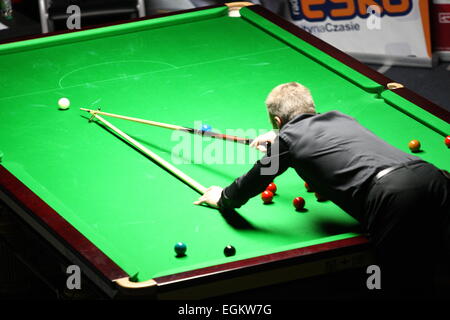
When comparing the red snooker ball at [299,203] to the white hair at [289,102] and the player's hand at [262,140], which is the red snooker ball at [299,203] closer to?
the white hair at [289,102]

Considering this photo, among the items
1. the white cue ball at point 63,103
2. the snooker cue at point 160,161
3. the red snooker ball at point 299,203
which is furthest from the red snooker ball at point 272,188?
the white cue ball at point 63,103

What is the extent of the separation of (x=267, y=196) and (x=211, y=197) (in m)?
0.23

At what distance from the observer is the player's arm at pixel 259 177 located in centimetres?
310

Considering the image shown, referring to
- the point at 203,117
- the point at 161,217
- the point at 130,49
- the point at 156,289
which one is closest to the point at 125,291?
the point at 156,289

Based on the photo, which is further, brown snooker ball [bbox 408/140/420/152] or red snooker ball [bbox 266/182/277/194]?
brown snooker ball [bbox 408/140/420/152]

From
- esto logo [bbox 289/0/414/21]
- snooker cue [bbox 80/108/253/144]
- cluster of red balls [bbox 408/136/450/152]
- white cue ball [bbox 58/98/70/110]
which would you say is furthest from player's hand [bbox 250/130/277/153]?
esto logo [bbox 289/0/414/21]

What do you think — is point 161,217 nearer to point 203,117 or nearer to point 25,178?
point 25,178

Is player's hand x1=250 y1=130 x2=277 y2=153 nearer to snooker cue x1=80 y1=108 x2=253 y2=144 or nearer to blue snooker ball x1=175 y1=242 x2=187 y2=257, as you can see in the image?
snooker cue x1=80 y1=108 x2=253 y2=144

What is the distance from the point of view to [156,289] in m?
2.70

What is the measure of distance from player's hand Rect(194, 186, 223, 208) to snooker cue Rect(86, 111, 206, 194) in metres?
0.06

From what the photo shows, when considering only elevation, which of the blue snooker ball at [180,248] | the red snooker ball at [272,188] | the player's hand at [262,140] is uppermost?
the player's hand at [262,140]

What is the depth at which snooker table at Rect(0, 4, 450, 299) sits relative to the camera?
2.89 metres

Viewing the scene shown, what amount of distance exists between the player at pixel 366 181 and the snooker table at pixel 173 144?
0.34ft
